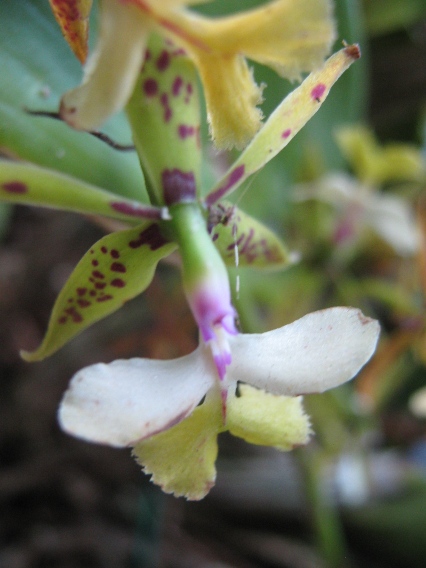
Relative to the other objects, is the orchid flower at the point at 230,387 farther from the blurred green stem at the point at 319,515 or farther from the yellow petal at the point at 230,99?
the blurred green stem at the point at 319,515

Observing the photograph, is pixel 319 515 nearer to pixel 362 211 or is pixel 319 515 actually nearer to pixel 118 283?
pixel 362 211

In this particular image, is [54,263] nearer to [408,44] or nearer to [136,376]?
[408,44]

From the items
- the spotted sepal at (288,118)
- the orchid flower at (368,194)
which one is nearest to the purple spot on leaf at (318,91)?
the spotted sepal at (288,118)

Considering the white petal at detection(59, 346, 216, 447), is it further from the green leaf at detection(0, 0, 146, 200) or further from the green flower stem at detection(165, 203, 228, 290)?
the green leaf at detection(0, 0, 146, 200)

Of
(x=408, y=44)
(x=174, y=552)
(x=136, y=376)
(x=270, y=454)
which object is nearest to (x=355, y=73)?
(x=408, y=44)

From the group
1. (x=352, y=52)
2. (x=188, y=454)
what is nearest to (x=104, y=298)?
(x=188, y=454)

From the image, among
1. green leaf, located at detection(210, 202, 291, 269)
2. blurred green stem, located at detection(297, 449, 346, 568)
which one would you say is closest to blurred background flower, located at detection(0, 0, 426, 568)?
blurred green stem, located at detection(297, 449, 346, 568)
